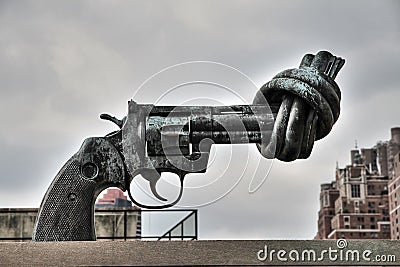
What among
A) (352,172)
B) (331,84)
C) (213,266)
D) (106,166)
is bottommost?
(213,266)

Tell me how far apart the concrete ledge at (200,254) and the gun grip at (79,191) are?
0.31 metres

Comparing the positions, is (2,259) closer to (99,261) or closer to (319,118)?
(99,261)

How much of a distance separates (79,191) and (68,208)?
0.33 feet

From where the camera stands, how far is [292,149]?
150 inches

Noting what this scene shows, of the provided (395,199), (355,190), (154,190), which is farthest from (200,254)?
(355,190)

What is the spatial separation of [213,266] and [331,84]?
3.39 ft

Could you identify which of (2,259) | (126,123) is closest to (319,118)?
(126,123)

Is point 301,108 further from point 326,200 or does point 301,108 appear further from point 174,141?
point 326,200

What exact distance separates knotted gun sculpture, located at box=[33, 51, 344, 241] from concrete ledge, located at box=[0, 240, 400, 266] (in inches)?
12.4

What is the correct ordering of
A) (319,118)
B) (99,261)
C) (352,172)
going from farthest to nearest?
(352,172) < (319,118) < (99,261)

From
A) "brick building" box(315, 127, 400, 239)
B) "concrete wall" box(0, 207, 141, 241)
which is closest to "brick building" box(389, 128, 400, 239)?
"brick building" box(315, 127, 400, 239)

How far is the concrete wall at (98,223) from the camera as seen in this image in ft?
31.5

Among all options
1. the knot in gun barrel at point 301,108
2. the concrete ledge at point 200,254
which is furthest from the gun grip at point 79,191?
the knot in gun barrel at point 301,108

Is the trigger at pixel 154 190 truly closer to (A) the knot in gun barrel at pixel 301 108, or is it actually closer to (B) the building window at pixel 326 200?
(A) the knot in gun barrel at pixel 301 108
